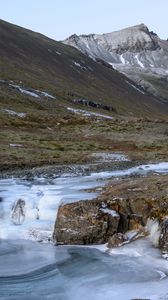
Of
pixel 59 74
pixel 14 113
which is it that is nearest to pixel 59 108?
pixel 14 113

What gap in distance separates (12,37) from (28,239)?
157 meters

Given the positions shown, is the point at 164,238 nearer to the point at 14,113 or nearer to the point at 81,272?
the point at 81,272

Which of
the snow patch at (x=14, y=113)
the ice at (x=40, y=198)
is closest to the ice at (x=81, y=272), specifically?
the ice at (x=40, y=198)

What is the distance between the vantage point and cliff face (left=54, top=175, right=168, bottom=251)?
24.5 m

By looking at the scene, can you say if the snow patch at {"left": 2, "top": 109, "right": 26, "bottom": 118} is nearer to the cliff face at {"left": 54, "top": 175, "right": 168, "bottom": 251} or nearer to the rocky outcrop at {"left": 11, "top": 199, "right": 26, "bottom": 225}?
the rocky outcrop at {"left": 11, "top": 199, "right": 26, "bottom": 225}

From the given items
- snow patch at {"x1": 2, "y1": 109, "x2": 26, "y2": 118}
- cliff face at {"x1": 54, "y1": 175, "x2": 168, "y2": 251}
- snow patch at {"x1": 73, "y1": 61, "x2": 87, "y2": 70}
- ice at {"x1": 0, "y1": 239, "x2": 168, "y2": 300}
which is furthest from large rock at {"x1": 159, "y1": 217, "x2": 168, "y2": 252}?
snow patch at {"x1": 73, "y1": 61, "x2": 87, "y2": 70}

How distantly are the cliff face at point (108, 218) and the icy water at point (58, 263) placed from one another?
778 mm

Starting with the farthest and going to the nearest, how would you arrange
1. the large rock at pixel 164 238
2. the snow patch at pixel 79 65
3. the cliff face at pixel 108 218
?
the snow patch at pixel 79 65
the cliff face at pixel 108 218
the large rock at pixel 164 238

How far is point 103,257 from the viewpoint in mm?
22500

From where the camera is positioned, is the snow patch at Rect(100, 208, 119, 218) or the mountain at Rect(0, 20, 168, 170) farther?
the mountain at Rect(0, 20, 168, 170)

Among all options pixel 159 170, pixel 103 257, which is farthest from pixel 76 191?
pixel 159 170

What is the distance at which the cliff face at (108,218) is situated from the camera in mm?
24516

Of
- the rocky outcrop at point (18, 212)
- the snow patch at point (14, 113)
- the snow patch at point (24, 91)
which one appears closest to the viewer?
the rocky outcrop at point (18, 212)

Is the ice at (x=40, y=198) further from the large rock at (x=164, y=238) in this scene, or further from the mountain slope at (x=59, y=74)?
the mountain slope at (x=59, y=74)
